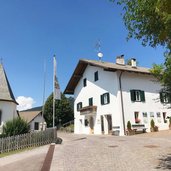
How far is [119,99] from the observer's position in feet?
80.4

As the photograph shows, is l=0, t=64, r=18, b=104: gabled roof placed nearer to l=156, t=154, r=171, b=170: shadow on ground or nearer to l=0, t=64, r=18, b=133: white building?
l=0, t=64, r=18, b=133: white building

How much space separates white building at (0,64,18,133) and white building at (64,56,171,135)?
9541 millimetres

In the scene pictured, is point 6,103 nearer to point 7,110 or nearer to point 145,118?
point 7,110

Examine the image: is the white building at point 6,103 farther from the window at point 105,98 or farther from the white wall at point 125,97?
the window at point 105,98

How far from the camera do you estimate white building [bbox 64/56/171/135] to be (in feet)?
81.4

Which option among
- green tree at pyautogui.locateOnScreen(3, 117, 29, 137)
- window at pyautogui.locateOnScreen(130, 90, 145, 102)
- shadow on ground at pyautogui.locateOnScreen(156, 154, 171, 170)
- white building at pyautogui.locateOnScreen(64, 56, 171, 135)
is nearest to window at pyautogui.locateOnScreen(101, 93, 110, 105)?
white building at pyautogui.locateOnScreen(64, 56, 171, 135)

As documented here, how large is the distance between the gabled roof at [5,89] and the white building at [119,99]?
32.3 ft

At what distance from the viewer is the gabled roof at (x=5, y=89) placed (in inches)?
1025

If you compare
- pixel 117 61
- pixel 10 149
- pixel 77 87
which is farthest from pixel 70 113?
pixel 10 149

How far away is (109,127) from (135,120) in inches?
148

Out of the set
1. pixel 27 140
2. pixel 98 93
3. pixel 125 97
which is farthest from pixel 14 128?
pixel 98 93

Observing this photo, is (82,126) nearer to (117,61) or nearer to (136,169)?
(117,61)

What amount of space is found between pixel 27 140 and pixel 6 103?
11494 millimetres

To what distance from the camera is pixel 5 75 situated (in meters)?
29.2
